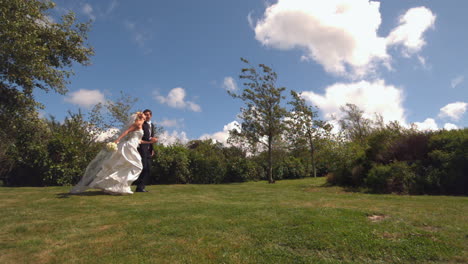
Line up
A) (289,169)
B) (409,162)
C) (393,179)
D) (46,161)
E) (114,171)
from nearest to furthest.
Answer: (114,171) → (393,179) → (409,162) → (46,161) → (289,169)

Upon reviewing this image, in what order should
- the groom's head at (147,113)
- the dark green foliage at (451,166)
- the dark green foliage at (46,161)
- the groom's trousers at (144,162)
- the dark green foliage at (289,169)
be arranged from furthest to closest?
the dark green foliage at (289,169) < the dark green foliage at (46,161) < the dark green foliage at (451,166) < the groom's trousers at (144,162) < the groom's head at (147,113)

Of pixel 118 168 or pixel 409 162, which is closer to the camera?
pixel 118 168

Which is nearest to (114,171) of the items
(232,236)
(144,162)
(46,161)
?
(144,162)

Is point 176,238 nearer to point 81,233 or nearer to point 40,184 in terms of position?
point 81,233

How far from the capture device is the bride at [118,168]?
7.76 m

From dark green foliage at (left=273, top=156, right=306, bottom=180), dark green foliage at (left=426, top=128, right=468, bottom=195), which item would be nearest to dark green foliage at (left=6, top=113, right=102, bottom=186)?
dark green foliage at (left=426, top=128, right=468, bottom=195)

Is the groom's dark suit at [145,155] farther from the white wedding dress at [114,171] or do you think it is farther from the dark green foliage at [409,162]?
the dark green foliage at [409,162]

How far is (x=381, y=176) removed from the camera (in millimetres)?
10875

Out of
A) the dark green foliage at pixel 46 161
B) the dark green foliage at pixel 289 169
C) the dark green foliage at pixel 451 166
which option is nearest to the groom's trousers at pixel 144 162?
the dark green foliage at pixel 46 161

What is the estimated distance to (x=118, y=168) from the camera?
313 inches

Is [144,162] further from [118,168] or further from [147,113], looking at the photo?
[147,113]

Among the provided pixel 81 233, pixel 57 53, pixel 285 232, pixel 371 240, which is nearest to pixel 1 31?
pixel 57 53

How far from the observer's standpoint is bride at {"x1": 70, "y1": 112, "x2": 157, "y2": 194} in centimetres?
776

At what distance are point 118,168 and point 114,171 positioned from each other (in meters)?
0.14
